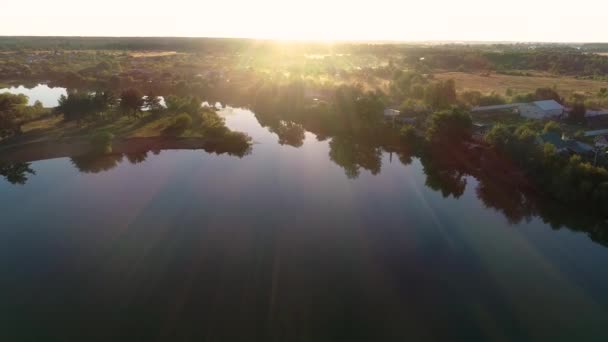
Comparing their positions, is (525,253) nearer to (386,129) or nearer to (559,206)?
(559,206)

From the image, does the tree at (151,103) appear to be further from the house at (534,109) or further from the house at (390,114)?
the house at (534,109)

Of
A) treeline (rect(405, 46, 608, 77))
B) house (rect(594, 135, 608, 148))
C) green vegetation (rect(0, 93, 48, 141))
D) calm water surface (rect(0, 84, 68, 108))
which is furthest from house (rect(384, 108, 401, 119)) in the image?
treeline (rect(405, 46, 608, 77))

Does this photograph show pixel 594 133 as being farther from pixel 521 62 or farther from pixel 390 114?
pixel 521 62

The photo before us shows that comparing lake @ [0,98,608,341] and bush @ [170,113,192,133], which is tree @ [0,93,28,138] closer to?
lake @ [0,98,608,341]

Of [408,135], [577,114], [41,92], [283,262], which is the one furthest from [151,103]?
[577,114]

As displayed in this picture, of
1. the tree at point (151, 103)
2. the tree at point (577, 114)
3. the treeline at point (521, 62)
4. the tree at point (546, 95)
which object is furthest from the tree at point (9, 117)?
the treeline at point (521, 62)
